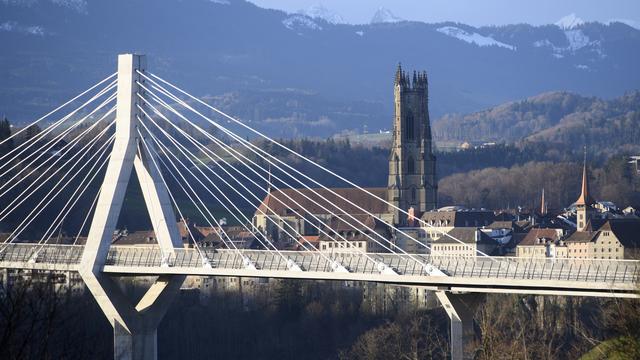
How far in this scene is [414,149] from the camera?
13225 centimetres

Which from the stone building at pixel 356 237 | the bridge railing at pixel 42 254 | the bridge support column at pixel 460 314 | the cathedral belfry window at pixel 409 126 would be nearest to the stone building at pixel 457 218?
the stone building at pixel 356 237

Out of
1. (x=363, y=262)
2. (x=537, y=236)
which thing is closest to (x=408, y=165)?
(x=537, y=236)

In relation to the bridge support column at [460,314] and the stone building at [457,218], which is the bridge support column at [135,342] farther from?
the stone building at [457,218]

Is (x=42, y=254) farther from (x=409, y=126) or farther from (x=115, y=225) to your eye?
(x=409, y=126)

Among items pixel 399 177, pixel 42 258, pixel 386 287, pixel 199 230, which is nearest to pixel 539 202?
pixel 399 177

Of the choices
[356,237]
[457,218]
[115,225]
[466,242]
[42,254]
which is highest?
[115,225]

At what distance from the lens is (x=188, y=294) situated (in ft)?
267

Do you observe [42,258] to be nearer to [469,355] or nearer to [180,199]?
[469,355]

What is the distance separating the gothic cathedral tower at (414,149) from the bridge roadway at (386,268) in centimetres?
8025

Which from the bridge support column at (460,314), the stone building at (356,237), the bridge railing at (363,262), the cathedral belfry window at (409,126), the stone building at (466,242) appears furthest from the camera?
the cathedral belfry window at (409,126)

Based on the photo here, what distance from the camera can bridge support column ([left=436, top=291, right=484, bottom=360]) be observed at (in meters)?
44.3

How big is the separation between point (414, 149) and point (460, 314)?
88.0 meters

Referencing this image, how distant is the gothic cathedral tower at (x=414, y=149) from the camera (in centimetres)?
13138

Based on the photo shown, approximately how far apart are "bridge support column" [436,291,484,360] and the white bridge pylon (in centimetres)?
864
